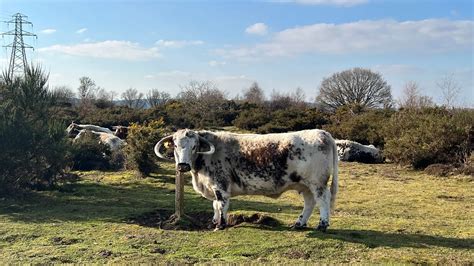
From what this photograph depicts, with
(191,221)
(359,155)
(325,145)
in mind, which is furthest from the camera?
(359,155)

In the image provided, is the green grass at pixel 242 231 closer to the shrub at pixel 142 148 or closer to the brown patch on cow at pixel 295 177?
the brown patch on cow at pixel 295 177

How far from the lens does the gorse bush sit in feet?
42.4

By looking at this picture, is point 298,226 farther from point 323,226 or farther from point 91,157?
point 91,157

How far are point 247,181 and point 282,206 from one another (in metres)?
2.95

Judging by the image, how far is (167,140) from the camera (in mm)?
10180

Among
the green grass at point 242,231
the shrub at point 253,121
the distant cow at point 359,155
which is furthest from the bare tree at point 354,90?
the green grass at point 242,231

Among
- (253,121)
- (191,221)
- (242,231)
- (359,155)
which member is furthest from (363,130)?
(242,231)

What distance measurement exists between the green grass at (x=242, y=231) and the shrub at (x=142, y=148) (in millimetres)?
2766

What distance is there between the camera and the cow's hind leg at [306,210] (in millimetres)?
8992

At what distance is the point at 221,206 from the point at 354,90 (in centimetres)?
5618

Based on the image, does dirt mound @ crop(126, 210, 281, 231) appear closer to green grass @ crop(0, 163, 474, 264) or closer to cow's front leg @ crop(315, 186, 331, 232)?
green grass @ crop(0, 163, 474, 264)

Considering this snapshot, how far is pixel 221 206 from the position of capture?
30.4ft

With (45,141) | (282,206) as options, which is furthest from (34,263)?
(45,141)

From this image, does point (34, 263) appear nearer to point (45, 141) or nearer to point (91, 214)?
point (91, 214)
